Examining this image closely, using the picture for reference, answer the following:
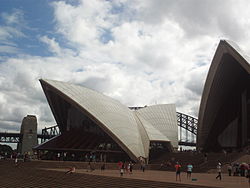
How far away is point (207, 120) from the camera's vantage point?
44.1 m

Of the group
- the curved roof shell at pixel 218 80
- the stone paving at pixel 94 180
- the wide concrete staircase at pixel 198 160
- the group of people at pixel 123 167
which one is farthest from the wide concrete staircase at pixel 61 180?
the curved roof shell at pixel 218 80

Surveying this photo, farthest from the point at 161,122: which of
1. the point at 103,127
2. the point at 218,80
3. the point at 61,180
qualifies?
the point at 61,180

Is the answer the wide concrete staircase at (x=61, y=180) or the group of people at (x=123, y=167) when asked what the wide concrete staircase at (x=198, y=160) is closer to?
the group of people at (x=123, y=167)

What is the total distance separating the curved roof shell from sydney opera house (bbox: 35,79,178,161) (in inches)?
220

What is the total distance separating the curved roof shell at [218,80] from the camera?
33.5 meters

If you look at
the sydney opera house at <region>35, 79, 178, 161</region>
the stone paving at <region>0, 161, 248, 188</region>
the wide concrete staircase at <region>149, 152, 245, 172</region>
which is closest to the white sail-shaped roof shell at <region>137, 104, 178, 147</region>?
the sydney opera house at <region>35, 79, 178, 161</region>

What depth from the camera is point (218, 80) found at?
39.1 m

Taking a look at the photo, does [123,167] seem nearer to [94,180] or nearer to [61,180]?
[61,180]

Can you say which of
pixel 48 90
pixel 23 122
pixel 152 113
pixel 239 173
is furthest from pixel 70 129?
pixel 239 173

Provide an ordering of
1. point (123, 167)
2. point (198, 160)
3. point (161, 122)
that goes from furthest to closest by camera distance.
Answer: point (161, 122) < point (198, 160) < point (123, 167)

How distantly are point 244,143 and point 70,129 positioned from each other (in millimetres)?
24766

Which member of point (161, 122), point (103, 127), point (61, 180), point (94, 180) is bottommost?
point (61, 180)

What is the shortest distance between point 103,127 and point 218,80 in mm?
15535

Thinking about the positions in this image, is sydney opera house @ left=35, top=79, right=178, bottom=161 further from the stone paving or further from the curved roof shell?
the stone paving
